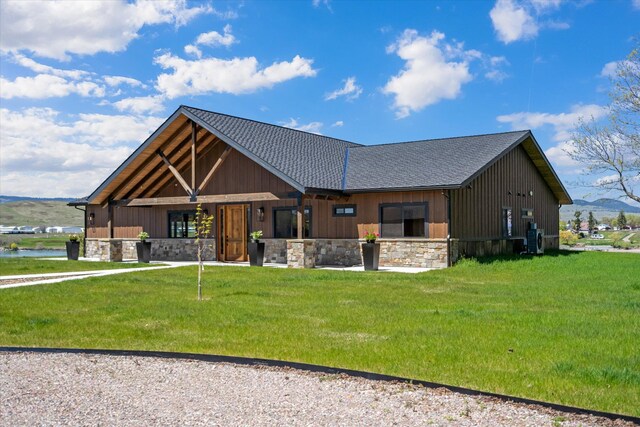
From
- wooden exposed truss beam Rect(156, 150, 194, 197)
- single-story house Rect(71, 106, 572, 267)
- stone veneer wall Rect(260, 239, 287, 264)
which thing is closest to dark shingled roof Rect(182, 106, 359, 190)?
single-story house Rect(71, 106, 572, 267)

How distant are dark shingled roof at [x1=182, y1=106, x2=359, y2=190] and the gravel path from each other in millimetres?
13683

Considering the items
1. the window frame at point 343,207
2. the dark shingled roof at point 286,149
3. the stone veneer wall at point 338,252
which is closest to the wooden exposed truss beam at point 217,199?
the dark shingled roof at point 286,149

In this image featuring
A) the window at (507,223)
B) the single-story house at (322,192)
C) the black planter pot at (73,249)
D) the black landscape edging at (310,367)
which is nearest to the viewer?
the black landscape edging at (310,367)

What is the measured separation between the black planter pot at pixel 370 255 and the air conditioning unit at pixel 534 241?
928 cm

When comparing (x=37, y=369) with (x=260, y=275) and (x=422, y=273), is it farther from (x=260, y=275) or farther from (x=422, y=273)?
(x=422, y=273)

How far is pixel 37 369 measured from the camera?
6488mm

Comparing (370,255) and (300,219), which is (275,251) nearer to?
(300,219)

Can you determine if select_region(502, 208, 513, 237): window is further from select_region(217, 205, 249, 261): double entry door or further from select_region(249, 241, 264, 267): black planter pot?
select_region(217, 205, 249, 261): double entry door

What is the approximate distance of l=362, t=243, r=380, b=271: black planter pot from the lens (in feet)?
63.0

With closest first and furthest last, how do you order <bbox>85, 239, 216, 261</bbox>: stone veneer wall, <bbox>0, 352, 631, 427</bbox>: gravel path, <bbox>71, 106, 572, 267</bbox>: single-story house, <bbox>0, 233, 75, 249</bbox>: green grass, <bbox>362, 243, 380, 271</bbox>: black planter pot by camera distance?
<bbox>0, 352, 631, 427</bbox>: gravel path < <bbox>362, 243, 380, 271</bbox>: black planter pot < <bbox>71, 106, 572, 267</bbox>: single-story house < <bbox>85, 239, 216, 261</bbox>: stone veneer wall < <bbox>0, 233, 75, 249</bbox>: green grass

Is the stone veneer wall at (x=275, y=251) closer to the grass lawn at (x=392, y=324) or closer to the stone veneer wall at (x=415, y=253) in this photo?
the stone veneer wall at (x=415, y=253)

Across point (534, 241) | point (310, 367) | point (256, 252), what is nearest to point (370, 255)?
point (256, 252)

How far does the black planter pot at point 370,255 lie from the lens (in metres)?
19.2

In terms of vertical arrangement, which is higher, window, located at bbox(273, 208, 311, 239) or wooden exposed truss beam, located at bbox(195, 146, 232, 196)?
wooden exposed truss beam, located at bbox(195, 146, 232, 196)
